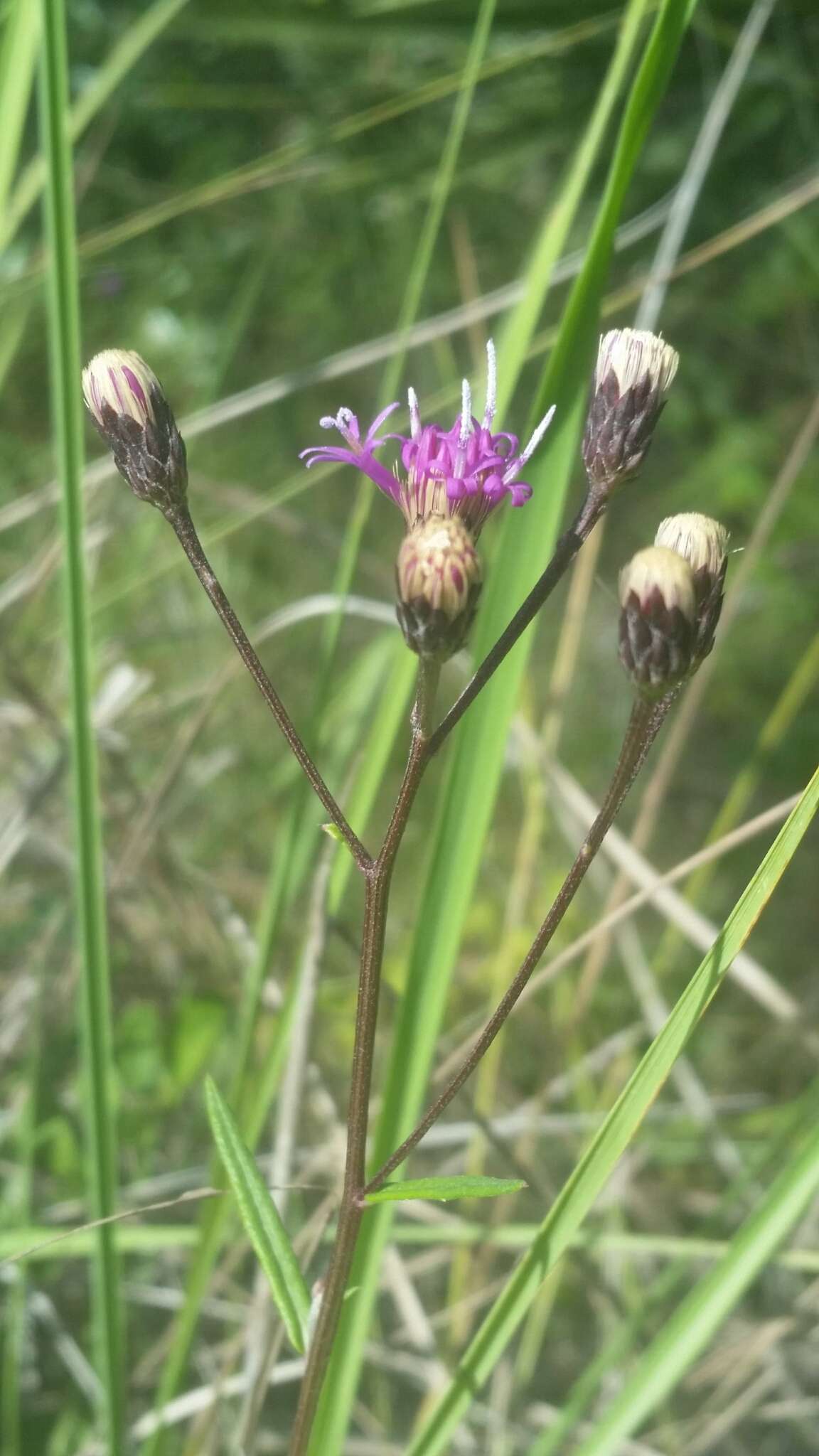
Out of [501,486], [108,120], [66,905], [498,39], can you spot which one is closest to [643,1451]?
[66,905]

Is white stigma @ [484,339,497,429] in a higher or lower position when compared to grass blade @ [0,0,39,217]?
lower

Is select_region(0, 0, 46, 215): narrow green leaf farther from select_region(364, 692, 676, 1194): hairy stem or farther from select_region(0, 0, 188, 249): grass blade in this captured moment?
select_region(364, 692, 676, 1194): hairy stem

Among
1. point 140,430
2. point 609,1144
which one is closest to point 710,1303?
point 609,1144

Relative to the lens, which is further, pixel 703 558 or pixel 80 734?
pixel 80 734

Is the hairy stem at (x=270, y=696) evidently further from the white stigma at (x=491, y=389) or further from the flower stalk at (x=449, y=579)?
the white stigma at (x=491, y=389)

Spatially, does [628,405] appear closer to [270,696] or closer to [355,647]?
[270,696]

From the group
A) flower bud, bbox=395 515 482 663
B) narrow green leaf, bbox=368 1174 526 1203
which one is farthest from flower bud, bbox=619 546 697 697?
narrow green leaf, bbox=368 1174 526 1203

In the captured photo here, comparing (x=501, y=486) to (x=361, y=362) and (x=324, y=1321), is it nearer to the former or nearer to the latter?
(x=324, y=1321)
